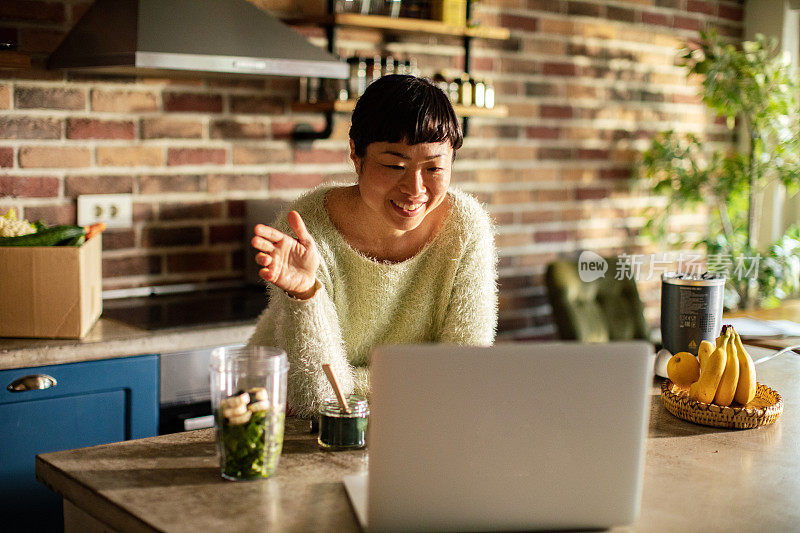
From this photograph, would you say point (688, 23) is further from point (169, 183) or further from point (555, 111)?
point (169, 183)

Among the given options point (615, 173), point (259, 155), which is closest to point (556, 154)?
point (615, 173)

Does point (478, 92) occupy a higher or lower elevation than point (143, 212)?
higher

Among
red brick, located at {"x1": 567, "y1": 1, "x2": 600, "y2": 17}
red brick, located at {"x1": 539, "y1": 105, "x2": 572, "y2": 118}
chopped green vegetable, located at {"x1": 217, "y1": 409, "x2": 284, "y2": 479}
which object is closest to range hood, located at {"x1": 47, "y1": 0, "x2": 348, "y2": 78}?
chopped green vegetable, located at {"x1": 217, "y1": 409, "x2": 284, "y2": 479}

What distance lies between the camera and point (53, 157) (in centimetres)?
258

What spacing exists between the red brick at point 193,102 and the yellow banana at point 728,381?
1.87m

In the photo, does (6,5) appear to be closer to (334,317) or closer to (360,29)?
(360,29)

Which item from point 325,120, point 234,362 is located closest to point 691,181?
point 325,120

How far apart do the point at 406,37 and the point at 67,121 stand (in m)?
1.29

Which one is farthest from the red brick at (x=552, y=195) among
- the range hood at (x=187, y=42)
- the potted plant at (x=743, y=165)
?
the range hood at (x=187, y=42)

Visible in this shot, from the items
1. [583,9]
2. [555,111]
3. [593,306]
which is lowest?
[593,306]

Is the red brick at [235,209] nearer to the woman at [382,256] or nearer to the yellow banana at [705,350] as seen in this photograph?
the woman at [382,256]

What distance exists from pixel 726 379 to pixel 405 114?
0.74m

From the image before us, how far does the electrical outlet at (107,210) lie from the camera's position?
263cm

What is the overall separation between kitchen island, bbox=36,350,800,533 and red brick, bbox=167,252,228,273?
150cm
